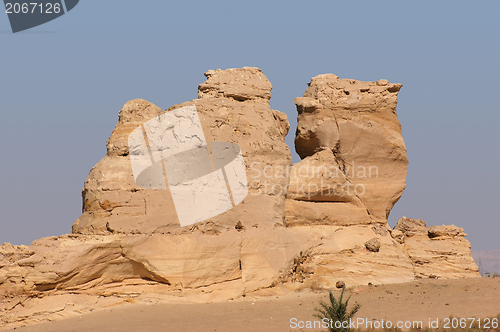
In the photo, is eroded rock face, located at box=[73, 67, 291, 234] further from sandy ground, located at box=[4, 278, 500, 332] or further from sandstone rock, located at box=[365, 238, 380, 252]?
sandstone rock, located at box=[365, 238, 380, 252]

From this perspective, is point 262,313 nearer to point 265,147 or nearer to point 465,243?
point 265,147

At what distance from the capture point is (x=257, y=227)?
1680 cm

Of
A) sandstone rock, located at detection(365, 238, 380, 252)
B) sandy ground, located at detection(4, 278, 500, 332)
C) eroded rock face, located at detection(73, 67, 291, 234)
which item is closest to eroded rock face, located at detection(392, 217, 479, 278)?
sandstone rock, located at detection(365, 238, 380, 252)

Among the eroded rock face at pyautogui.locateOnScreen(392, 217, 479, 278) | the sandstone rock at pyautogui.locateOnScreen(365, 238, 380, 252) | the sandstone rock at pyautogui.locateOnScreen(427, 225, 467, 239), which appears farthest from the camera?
the sandstone rock at pyautogui.locateOnScreen(427, 225, 467, 239)

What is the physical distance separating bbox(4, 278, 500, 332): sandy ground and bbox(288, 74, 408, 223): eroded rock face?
12.9 ft

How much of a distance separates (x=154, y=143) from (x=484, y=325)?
956 centimetres

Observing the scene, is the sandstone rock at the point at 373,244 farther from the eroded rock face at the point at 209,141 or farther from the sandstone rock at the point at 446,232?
the sandstone rock at the point at 446,232

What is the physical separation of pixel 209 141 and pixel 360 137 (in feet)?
18.0

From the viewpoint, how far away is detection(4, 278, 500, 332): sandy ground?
1347 cm

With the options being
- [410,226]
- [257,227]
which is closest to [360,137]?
[410,226]

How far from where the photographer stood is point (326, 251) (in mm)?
17781

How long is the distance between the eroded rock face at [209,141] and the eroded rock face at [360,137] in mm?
1199

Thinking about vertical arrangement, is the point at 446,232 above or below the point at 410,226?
below

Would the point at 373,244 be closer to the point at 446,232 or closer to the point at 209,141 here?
the point at 446,232
